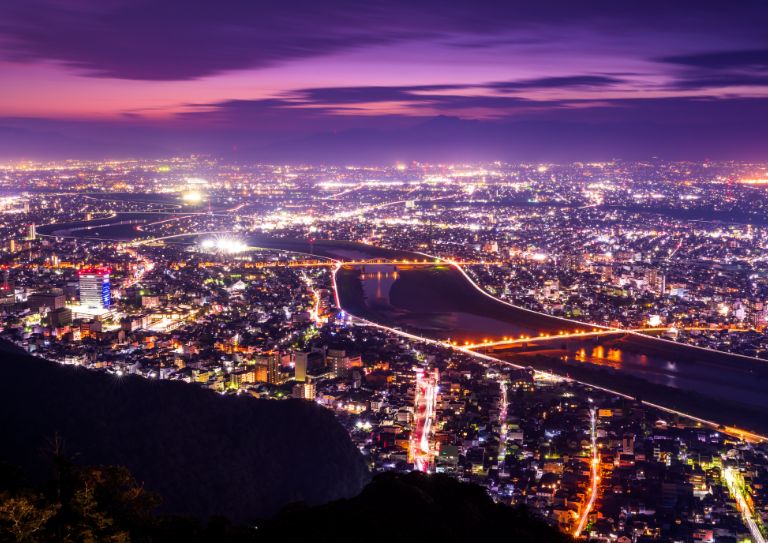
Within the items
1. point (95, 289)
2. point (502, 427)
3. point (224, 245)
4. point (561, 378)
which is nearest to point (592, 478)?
point (502, 427)

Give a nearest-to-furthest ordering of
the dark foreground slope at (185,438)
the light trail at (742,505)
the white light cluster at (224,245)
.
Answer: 1. the light trail at (742,505)
2. the dark foreground slope at (185,438)
3. the white light cluster at (224,245)

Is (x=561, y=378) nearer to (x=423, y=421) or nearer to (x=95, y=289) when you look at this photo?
(x=423, y=421)

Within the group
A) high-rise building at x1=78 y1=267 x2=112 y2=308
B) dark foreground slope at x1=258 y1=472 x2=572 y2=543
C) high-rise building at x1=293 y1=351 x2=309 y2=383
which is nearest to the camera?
dark foreground slope at x1=258 y1=472 x2=572 y2=543

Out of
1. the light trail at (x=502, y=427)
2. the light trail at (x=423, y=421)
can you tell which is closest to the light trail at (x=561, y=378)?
the light trail at (x=502, y=427)

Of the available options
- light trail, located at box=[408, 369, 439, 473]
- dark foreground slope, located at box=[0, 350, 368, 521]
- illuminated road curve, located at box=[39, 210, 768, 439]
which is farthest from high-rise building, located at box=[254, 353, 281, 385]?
illuminated road curve, located at box=[39, 210, 768, 439]

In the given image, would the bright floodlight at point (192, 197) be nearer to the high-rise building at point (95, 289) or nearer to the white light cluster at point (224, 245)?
the white light cluster at point (224, 245)

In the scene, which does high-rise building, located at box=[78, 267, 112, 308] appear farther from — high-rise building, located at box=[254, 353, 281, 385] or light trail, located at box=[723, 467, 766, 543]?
light trail, located at box=[723, 467, 766, 543]

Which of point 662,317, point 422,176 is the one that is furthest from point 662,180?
point 662,317
